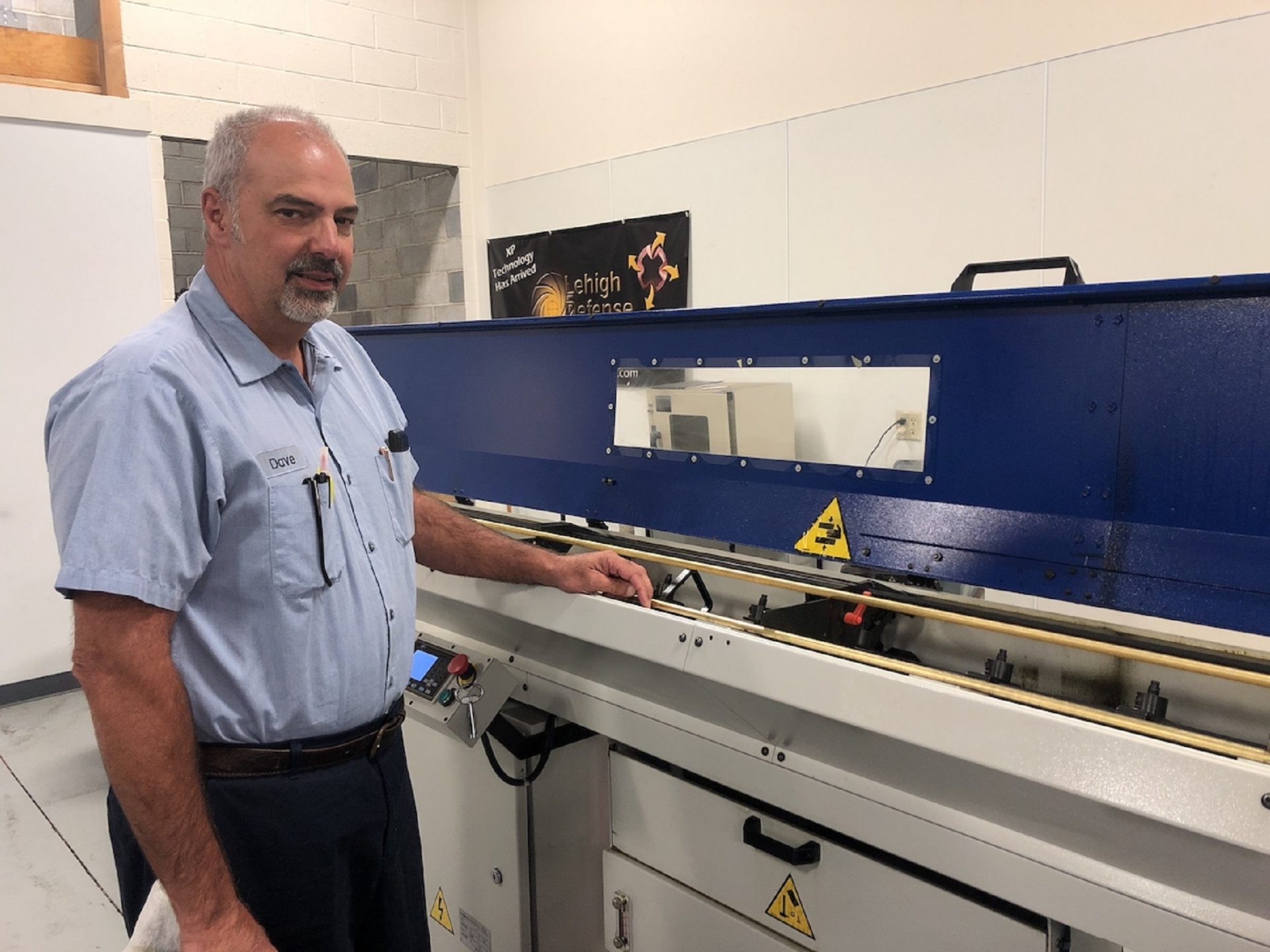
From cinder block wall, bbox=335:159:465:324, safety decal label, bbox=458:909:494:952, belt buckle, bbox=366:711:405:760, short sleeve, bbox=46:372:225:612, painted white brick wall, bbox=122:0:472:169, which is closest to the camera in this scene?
short sleeve, bbox=46:372:225:612

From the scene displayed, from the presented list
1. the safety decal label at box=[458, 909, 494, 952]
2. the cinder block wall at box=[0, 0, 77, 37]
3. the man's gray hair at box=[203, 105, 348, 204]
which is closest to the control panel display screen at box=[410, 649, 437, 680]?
the safety decal label at box=[458, 909, 494, 952]

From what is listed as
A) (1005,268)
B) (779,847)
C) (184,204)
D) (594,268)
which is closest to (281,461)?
(779,847)

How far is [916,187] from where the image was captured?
109 inches

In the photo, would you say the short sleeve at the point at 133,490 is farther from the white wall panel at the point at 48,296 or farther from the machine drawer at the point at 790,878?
the white wall panel at the point at 48,296

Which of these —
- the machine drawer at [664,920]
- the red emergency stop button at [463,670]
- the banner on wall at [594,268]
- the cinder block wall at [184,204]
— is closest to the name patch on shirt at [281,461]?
the red emergency stop button at [463,670]

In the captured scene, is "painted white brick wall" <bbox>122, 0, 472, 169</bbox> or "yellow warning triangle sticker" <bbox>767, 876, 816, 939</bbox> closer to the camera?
"yellow warning triangle sticker" <bbox>767, 876, 816, 939</bbox>

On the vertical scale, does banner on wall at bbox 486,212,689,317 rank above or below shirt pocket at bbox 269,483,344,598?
above

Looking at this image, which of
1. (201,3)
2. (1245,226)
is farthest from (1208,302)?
(201,3)

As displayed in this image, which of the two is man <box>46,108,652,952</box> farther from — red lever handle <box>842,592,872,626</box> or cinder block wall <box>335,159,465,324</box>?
cinder block wall <box>335,159,465,324</box>

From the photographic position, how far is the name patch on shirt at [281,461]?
1023mm

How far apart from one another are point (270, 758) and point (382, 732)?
155 mm

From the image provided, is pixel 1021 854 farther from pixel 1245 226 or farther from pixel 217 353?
pixel 1245 226

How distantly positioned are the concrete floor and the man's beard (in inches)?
54.5

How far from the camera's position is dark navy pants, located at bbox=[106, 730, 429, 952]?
1.05 meters
